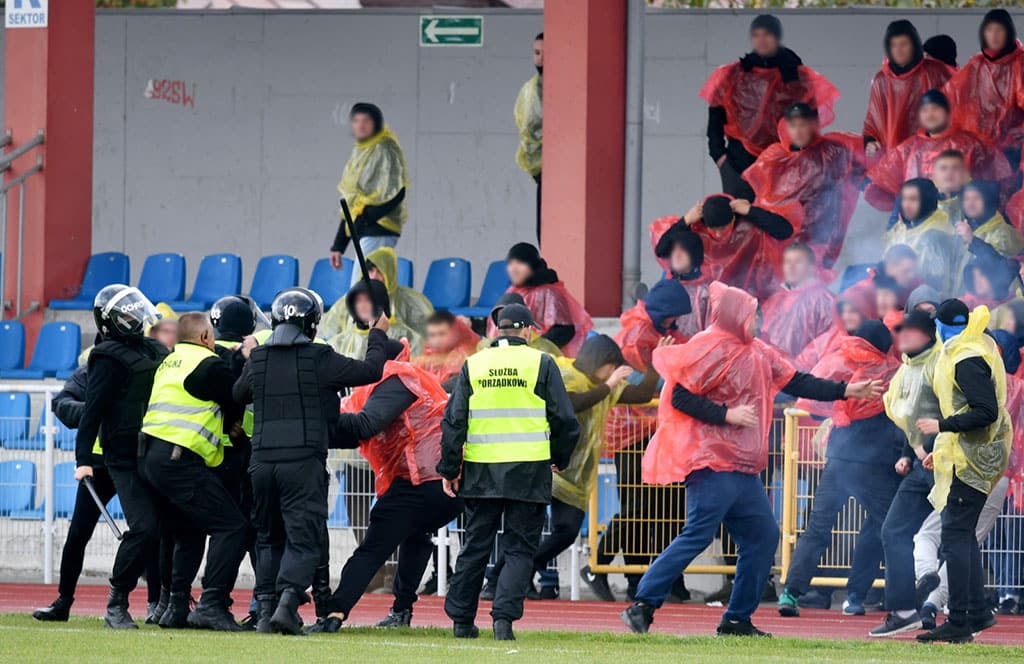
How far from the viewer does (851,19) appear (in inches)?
774

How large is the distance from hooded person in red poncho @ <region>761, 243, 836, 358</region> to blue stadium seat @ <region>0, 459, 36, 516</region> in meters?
5.47

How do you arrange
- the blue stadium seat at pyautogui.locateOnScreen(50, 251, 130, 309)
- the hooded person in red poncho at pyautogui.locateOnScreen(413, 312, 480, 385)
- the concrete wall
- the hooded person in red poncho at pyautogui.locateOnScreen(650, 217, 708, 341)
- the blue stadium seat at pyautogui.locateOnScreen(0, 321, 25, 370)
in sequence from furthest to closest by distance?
the concrete wall, the blue stadium seat at pyautogui.locateOnScreen(50, 251, 130, 309), the blue stadium seat at pyautogui.locateOnScreen(0, 321, 25, 370), the hooded person in red poncho at pyautogui.locateOnScreen(650, 217, 708, 341), the hooded person in red poncho at pyautogui.locateOnScreen(413, 312, 480, 385)

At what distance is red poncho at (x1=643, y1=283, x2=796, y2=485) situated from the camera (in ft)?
34.4

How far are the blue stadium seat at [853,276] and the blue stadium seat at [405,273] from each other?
15.8 ft

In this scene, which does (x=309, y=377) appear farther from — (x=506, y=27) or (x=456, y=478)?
(x=506, y=27)

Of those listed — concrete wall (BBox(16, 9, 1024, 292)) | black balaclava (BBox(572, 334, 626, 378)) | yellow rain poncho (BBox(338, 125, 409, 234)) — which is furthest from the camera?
concrete wall (BBox(16, 9, 1024, 292))

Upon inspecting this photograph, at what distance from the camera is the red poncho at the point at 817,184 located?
49.6ft

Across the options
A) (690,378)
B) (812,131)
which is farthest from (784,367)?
(812,131)

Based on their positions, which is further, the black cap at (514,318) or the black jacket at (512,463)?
the black cap at (514,318)

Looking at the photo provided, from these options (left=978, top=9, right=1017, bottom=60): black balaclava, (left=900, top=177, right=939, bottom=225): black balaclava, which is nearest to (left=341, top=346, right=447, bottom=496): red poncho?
(left=900, top=177, right=939, bottom=225): black balaclava

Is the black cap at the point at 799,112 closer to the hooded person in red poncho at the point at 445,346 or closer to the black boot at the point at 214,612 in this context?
the hooded person in red poncho at the point at 445,346

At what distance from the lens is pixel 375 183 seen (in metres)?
17.0

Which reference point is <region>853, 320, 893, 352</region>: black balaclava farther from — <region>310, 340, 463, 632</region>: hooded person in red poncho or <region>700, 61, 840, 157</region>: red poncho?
<region>700, 61, 840, 157</region>: red poncho

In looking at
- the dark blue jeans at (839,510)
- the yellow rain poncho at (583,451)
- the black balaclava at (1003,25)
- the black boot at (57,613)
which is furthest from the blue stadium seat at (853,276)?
the black boot at (57,613)
